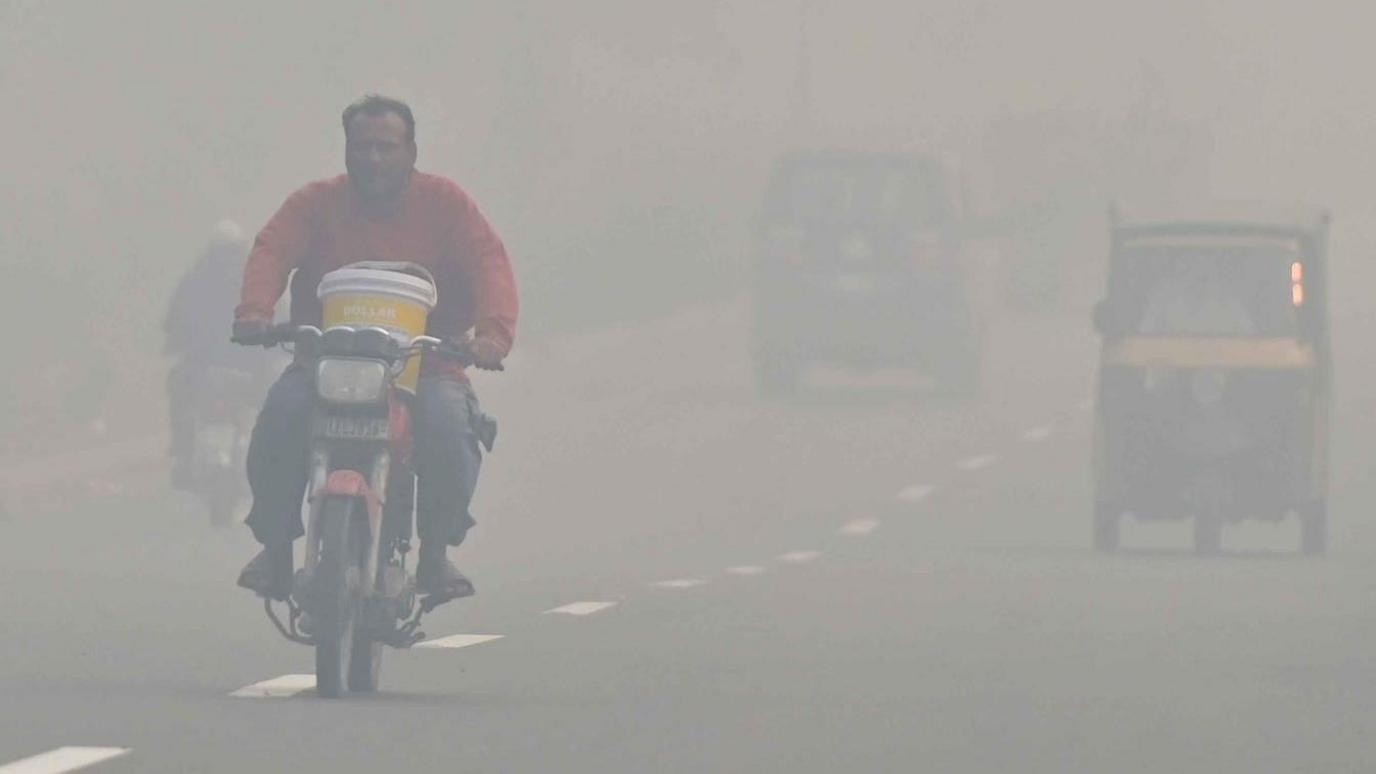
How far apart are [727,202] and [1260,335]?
3764 centimetres

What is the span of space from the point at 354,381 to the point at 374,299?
282mm

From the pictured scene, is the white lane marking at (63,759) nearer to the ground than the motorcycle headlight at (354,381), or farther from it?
nearer to the ground

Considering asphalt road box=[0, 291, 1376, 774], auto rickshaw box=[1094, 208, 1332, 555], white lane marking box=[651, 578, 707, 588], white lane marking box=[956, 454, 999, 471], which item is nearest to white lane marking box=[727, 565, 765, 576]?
asphalt road box=[0, 291, 1376, 774]

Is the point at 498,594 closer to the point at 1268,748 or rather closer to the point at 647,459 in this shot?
the point at 1268,748

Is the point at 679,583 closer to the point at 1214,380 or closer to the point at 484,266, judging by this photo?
the point at 1214,380

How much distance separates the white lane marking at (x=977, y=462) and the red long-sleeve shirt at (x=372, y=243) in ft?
58.7

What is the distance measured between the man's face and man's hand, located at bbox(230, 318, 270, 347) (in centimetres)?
47

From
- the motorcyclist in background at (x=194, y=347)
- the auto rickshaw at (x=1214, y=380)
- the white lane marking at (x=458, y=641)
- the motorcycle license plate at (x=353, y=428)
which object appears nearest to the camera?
the motorcycle license plate at (x=353, y=428)

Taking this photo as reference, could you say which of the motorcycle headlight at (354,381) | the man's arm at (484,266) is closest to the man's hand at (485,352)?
the man's arm at (484,266)

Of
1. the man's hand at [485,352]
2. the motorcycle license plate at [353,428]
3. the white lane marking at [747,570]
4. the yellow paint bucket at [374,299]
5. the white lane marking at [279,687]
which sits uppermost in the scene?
the yellow paint bucket at [374,299]

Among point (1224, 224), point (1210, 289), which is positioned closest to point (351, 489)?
point (1224, 224)

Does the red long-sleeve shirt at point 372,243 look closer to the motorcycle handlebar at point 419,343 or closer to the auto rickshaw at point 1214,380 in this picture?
the motorcycle handlebar at point 419,343

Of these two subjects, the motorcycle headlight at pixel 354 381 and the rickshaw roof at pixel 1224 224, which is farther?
the rickshaw roof at pixel 1224 224

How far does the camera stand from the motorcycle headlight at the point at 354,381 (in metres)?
11.2
